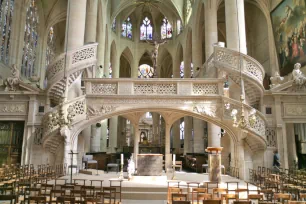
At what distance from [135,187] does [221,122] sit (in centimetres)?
518

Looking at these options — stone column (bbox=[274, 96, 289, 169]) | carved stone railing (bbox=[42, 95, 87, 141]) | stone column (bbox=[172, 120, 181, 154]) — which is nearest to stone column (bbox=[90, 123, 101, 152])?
carved stone railing (bbox=[42, 95, 87, 141])

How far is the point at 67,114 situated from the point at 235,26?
30.3 feet

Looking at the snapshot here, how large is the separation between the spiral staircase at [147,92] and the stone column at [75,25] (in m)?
0.87

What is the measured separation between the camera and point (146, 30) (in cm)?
3522

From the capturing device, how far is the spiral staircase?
12.8 metres

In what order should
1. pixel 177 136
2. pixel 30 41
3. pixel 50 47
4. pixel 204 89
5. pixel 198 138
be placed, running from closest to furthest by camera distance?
pixel 204 89, pixel 198 138, pixel 30 41, pixel 177 136, pixel 50 47

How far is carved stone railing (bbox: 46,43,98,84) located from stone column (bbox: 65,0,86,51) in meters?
0.70

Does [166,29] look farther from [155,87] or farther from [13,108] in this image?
[13,108]

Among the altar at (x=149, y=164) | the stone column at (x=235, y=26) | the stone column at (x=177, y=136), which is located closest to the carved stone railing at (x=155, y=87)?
the stone column at (x=235, y=26)

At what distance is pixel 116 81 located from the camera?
1345cm

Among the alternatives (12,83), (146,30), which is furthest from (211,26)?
(146,30)

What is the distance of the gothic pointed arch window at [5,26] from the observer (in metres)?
18.2

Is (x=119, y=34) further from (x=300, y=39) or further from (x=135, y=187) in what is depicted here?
(x=135, y=187)

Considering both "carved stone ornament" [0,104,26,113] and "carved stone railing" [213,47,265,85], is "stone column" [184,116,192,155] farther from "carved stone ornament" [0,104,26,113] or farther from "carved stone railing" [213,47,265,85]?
"carved stone ornament" [0,104,26,113]
